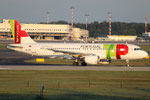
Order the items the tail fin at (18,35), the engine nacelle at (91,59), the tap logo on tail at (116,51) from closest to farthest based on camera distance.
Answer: the engine nacelle at (91,59)
the tap logo on tail at (116,51)
the tail fin at (18,35)

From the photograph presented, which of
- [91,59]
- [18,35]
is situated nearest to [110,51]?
[91,59]

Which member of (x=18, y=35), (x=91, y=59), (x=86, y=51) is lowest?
(x=91, y=59)

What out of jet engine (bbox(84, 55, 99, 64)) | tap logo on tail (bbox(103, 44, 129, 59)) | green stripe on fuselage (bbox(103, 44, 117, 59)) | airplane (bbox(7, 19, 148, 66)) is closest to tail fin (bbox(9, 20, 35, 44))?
airplane (bbox(7, 19, 148, 66))

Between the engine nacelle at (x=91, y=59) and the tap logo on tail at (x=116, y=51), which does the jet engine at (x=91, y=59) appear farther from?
the tap logo on tail at (x=116, y=51)

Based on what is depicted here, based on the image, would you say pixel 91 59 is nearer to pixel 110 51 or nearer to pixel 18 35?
pixel 110 51

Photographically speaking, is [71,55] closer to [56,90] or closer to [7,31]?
[56,90]

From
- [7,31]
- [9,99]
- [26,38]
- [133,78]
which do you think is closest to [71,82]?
[133,78]

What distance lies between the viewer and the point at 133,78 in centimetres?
3738

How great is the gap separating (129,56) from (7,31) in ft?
386

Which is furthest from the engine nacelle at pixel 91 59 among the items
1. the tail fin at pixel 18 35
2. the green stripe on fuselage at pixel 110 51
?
the tail fin at pixel 18 35

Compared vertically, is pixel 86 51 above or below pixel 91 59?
above

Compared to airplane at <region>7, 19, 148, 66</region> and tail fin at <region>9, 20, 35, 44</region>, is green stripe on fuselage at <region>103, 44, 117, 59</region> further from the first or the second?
tail fin at <region>9, 20, 35, 44</region>

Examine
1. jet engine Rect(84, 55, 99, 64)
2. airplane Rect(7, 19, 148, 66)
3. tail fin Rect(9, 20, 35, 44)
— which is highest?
tail fin Rect(9, 20, 35, 44)

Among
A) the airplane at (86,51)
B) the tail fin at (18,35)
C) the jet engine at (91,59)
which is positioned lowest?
the jet engine at (91,59)
